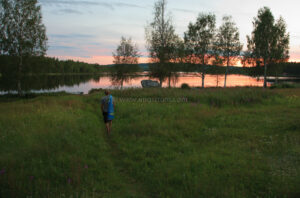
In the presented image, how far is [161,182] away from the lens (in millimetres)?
5621

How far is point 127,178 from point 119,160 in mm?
1388

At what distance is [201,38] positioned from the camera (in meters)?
39.8

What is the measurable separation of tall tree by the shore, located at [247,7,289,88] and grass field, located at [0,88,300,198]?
33.5m

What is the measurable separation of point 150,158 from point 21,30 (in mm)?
33842

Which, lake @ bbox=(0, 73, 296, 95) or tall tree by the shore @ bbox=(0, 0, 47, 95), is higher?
tall tree by the shore @ bbox=(0, 0, 47, 95)

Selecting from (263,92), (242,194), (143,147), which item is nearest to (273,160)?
(242,194)

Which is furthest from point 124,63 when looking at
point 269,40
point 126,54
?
point 269,40

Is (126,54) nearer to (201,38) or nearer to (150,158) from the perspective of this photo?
(201,38)

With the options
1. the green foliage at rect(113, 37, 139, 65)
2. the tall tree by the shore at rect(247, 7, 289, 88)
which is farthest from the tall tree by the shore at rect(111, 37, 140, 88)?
the tall tree by the shore at rect(247, 7, 289, 88)

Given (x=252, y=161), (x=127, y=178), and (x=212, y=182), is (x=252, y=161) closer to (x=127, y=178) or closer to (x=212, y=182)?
(x=212, y=182)

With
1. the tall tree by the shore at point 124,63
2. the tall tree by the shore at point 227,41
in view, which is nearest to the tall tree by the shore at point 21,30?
the tall tree by the shore at point 124,63

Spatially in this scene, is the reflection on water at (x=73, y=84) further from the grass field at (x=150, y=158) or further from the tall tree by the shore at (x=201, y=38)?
the grass field at (x=150, y=158)

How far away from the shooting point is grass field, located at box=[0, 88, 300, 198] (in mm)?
5230

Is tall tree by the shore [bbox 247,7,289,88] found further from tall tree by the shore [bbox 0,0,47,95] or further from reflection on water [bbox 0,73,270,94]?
tall tree by the shore [bbox 0,0,47,95]
